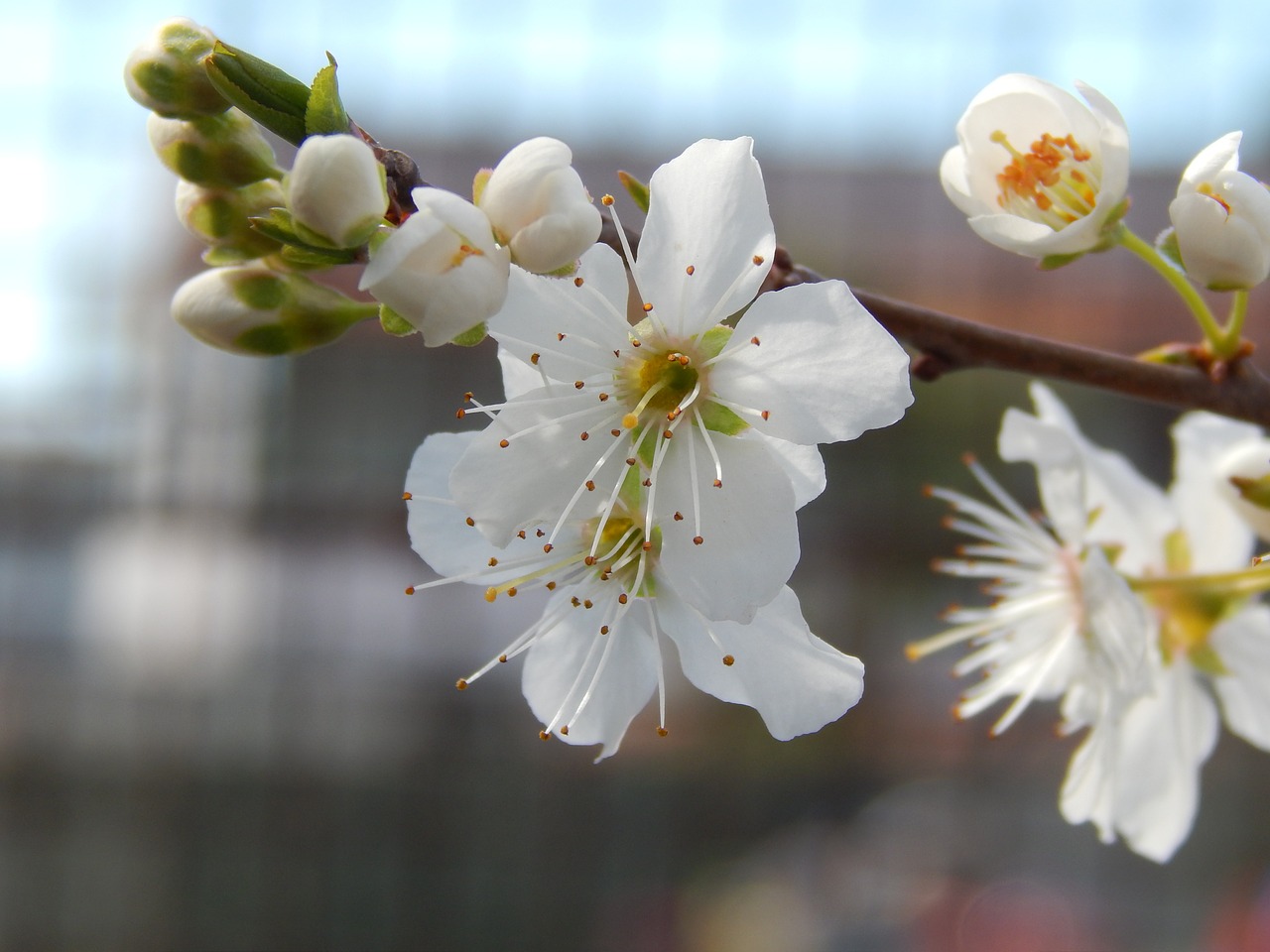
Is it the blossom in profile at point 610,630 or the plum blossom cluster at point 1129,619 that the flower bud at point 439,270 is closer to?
the blossom in profile at point 610,630

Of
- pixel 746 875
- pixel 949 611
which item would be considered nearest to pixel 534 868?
pixel 746 875

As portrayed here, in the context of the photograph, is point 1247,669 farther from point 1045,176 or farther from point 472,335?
point 472,335

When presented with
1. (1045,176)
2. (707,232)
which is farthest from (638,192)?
(1045,176)

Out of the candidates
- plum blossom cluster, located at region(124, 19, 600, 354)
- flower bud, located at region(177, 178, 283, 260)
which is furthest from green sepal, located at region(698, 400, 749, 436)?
flower bud, located at region(177, 178, 283, 260)

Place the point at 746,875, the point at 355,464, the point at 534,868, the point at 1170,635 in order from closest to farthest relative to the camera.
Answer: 1. the point at 1170,635
2. the point at 746,875
3. the point at 534,868
4. the point at 355,464

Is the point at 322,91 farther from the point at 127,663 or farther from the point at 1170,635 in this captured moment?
the point at 127,663

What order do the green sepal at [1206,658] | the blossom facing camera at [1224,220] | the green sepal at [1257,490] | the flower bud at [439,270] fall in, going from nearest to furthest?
the flower bud at [439,270], the blossom facing camera at [1224,220], the green sepal at [1257,490], the green sepal at [1206,658]

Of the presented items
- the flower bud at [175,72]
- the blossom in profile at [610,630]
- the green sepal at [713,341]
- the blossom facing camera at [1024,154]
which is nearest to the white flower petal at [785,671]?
the blossom in profile at [610,630]

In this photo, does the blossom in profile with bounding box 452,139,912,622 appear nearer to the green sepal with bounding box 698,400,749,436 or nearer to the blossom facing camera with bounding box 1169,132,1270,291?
the green sepal with bounding box 698,400,749,436
